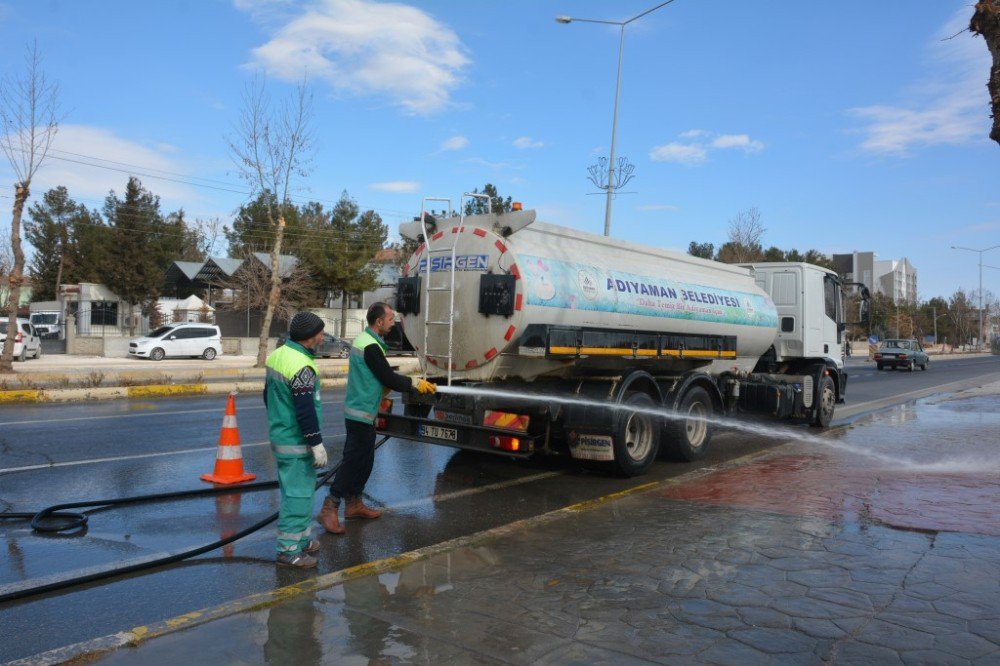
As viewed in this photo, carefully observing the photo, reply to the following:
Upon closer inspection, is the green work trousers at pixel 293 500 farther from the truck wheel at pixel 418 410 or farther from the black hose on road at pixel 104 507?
the truck wheel at pixel 418 410

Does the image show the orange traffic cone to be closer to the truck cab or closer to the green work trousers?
the green work trousers

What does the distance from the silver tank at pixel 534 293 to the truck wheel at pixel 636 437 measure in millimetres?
513

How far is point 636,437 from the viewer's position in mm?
8570

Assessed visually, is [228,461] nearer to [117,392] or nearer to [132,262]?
[117,392]

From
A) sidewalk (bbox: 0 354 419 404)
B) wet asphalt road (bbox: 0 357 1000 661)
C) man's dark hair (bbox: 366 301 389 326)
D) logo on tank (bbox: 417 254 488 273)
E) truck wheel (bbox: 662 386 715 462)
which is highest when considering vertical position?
logo on tank (bbox: 417 254 488 273)

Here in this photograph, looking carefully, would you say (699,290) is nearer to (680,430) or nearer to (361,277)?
(680,430)

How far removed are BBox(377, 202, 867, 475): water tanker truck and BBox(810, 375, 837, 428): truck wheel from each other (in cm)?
362

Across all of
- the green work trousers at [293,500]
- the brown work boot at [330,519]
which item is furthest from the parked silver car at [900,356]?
the green work trousers at [293,500]

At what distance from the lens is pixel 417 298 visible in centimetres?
812

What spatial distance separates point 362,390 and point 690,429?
16.7ft

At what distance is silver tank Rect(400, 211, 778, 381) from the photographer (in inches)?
289

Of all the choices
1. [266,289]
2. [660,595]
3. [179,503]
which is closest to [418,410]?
[179,503]

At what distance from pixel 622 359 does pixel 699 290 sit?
83.0 inches

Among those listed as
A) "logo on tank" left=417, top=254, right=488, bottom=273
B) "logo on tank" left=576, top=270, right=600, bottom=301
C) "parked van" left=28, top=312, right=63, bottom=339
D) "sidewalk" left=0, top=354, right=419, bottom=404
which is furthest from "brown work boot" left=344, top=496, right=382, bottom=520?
"parked van" left=28, top=312, right=63, bottom=339
